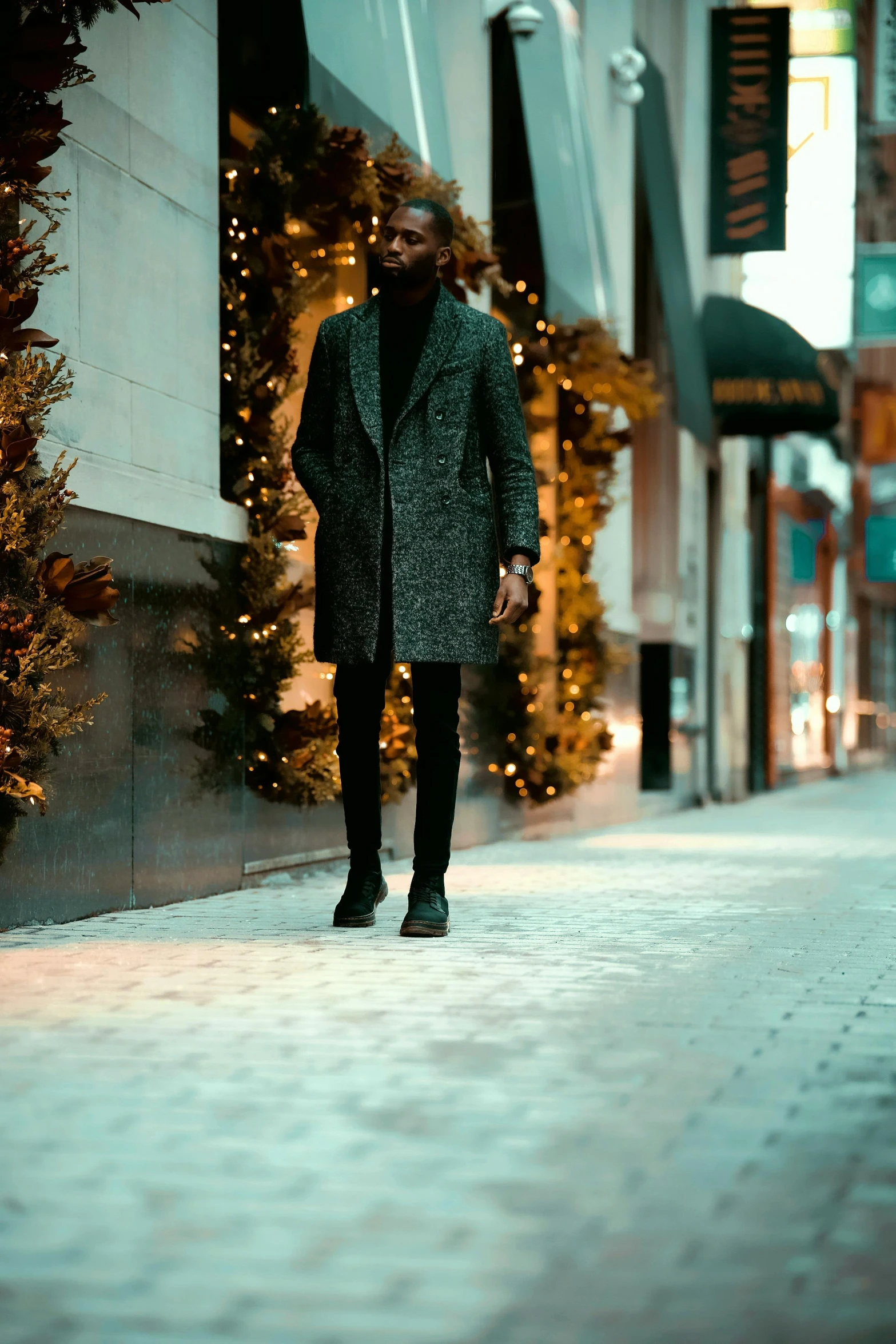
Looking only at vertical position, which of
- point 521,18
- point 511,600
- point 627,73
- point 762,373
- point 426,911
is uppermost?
point 627,73

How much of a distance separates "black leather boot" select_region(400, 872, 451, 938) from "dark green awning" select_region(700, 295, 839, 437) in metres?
11.6

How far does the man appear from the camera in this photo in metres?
4.98

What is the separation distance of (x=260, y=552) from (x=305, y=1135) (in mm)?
3955

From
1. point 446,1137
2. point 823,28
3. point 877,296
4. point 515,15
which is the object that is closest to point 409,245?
point 446,1137

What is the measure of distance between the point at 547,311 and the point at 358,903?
6.00 m

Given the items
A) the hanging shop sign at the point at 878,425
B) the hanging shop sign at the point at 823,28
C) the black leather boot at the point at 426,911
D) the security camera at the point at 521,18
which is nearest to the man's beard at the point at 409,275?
the black leather boot at the point at 426,911

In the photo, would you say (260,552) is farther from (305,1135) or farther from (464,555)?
(305,1135)

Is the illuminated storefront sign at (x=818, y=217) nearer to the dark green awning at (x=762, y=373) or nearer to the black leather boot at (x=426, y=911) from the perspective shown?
the dark green awning at (x=762, y=373)

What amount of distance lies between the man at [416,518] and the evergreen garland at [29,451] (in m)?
0.69

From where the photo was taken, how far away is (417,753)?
5113 millimetres

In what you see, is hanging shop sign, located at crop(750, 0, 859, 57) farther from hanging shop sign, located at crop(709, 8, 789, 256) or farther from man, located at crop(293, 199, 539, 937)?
man, located at crop(293, 199, 539, 937)

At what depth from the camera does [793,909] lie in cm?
595

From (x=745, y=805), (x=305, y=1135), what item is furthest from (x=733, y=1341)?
(x=745, y=805)

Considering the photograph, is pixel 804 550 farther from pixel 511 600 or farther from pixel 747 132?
pixel 511 600
